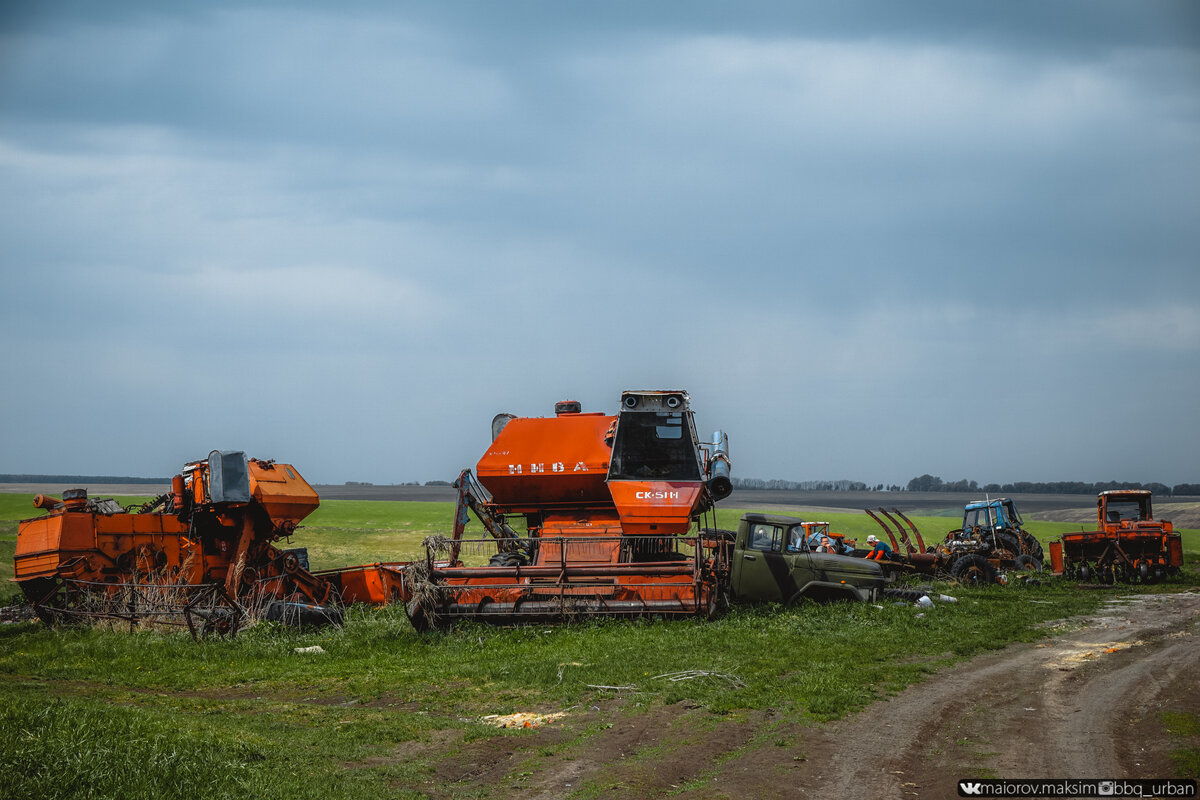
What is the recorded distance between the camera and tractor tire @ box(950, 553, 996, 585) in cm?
2630

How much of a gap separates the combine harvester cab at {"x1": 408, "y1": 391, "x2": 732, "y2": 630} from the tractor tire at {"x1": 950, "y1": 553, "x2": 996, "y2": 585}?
11275mm

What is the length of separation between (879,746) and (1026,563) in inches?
913

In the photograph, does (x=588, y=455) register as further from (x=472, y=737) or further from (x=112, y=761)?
(x=112, y=761)

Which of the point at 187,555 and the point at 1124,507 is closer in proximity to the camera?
the point at 187,555

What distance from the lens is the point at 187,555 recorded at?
18719 millimetres

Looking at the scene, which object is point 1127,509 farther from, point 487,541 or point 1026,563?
point 487,541

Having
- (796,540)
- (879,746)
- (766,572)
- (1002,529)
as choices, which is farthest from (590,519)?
(1002,529)

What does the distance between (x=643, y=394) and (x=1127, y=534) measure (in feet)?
58.9

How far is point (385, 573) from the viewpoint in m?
20.3

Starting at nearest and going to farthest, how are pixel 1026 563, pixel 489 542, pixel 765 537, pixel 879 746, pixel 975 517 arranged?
pixel 879 746
pixel 489 542
pixel 765 537
pixel 1026 563
pixel 975 517

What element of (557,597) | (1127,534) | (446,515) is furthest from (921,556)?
(446,515)

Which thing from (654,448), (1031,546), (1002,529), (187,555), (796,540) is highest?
(654,448)

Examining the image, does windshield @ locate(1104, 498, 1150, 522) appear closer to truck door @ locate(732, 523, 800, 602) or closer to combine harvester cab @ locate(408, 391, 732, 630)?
truck door @ locate(732, 523, 800, 602)

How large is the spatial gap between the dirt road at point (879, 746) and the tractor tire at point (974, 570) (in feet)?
47.8
